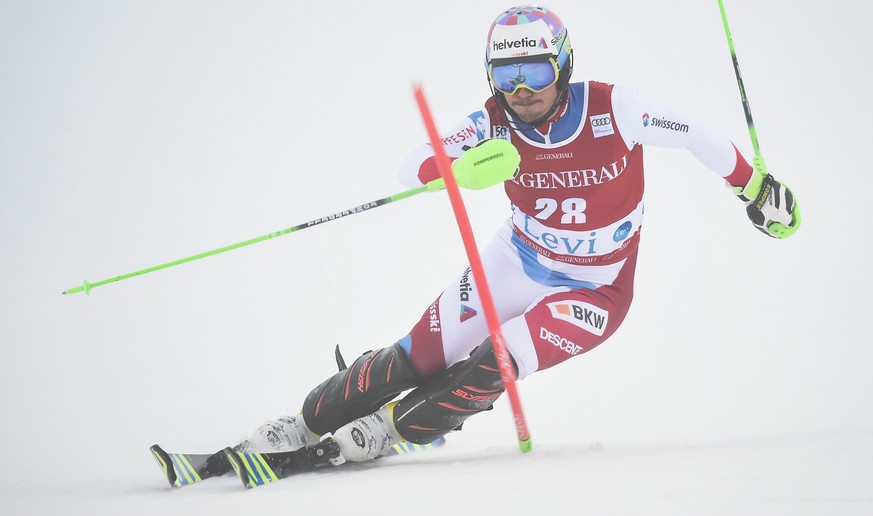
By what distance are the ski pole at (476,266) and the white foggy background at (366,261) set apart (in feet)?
0.61

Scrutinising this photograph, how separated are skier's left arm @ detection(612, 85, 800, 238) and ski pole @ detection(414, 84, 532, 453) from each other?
81 centimetres

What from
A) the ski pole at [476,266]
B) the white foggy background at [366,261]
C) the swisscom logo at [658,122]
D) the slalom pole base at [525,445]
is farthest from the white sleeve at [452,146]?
the slalom pole base at [525,445]

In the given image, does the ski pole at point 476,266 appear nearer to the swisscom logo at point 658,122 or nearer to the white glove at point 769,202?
the swisscom logo at point 658,122

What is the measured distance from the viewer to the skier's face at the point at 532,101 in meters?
2.72

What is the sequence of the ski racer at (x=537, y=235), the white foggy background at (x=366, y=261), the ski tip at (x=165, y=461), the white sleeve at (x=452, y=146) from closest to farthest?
the white foggy background at (x=366, y=261) → the ski tip at (x=165, y=461) → the ski racer at (x=537, y=235) → the white sleeve at (x=452, y=146)

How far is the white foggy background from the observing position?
7.89ft

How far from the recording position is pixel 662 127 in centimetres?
281

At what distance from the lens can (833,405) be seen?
3164mm

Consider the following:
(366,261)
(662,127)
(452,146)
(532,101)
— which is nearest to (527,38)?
(532,101)

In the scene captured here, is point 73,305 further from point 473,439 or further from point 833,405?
point 833,405

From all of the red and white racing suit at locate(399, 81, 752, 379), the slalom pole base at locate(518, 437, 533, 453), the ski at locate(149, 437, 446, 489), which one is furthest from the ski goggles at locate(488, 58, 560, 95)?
A: the ski at locate(149, 437, 446, 489)

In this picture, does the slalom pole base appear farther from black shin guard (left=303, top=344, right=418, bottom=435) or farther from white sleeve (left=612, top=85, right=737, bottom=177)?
white sleeve (left=612, top=85, right=737, bottom=177)

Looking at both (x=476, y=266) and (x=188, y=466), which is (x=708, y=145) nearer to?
(x=476, y=266)

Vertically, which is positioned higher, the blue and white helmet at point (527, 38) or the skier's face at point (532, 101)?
the blue and white helmet at point (527, 38)
